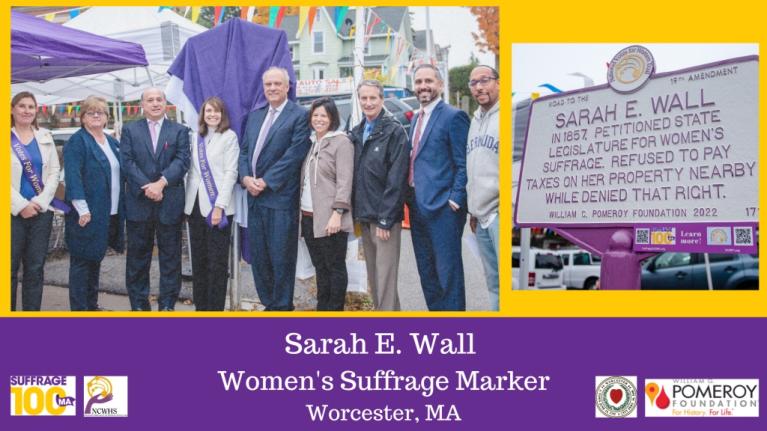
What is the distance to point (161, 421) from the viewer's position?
3426 mm

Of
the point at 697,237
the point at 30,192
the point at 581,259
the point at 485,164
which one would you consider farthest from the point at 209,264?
the point at 581,259

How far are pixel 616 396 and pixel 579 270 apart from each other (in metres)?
6.55

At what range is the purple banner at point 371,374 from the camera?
11.2 ft

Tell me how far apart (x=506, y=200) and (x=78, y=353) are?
2.22 metres

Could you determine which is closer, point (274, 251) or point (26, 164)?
point (26, 164)

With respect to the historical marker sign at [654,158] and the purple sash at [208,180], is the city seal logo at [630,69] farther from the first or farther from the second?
the purple sash at [208,180]

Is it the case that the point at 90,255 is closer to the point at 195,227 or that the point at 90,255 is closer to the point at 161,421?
the point at 195,227

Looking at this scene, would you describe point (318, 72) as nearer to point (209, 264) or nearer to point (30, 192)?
point (209, 264)

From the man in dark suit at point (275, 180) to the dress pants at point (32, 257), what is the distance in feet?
3.44

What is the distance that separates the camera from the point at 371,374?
3432 mm

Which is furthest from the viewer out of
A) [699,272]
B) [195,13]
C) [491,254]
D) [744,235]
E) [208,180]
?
[699,272]

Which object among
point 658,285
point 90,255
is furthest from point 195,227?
point 658,285

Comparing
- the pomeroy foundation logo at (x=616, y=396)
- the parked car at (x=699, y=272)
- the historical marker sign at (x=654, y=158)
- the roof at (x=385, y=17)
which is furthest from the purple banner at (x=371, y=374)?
the parked car at (x=699, y=272)

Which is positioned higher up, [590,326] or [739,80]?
[739,80]
